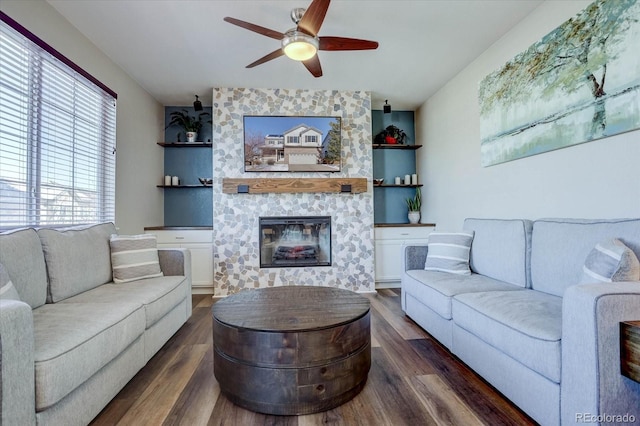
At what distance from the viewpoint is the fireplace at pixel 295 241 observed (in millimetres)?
3814

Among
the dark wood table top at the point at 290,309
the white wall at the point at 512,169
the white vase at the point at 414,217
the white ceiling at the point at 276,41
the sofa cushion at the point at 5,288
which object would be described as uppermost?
the white ceiling at the point at 276,41

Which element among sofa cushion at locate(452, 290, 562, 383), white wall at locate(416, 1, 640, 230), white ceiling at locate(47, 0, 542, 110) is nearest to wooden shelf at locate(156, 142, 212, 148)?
white ceiling at locate(47, 0, 542, 110)

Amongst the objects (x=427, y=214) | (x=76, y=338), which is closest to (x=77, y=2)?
(x=76, y=338)

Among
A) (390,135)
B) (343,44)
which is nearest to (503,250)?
(343,44)

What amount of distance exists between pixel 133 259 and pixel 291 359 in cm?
173

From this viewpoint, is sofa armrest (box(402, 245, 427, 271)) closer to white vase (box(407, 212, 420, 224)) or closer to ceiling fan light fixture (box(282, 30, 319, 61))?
white vase (box(407, 212, 420, 224))

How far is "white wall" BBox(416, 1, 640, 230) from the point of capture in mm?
1803

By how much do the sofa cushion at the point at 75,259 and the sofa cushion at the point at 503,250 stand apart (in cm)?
306

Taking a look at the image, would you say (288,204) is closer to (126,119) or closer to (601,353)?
(126,119)

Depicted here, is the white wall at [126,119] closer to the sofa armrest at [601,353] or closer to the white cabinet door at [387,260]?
the white cabinet door at [387,260]

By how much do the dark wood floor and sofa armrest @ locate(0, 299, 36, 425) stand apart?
48 centimetres

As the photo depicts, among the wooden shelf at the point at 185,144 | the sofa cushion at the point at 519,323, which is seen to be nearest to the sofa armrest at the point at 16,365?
the sofa cushion at the point at 519,323

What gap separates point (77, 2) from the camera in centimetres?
221

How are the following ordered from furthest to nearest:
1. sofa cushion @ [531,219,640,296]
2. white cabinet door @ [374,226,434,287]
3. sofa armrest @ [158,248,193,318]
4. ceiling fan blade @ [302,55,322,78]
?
white cabinet door @ [374,226,434,287] → sofa armrest @ [158,248,193,318] → ceiling fan blade @ [302,55,322,78] → sofa cushion @ [531,219,640,296]
